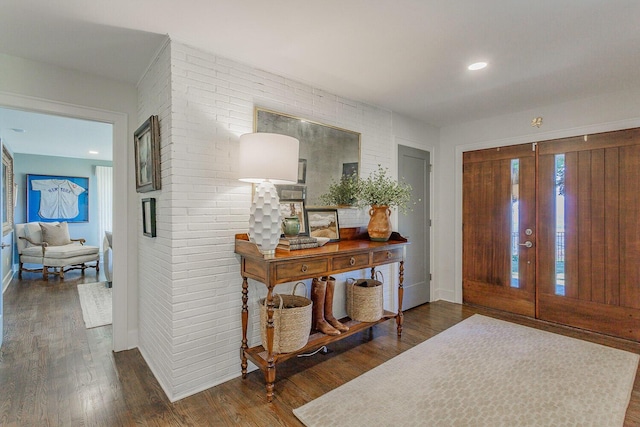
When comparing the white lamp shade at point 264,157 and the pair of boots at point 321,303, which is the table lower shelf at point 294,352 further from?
the white lamp shade at point 264,157

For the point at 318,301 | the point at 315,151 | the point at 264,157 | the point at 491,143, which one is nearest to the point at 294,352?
the point at 318,301

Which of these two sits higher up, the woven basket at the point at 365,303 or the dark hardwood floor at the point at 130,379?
the woven basket at the point at 365,303

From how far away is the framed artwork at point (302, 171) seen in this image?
2.80 m

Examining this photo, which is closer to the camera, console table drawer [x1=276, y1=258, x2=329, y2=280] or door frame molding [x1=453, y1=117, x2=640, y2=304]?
console table drawer [x1=276, y1=258, x2=329, y2=280]

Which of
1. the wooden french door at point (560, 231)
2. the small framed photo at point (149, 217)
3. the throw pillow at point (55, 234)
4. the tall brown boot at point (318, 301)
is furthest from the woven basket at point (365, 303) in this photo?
the throw pillow at point (55, 234)

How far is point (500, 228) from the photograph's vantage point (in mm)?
3875

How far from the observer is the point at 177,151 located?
83.8 inches

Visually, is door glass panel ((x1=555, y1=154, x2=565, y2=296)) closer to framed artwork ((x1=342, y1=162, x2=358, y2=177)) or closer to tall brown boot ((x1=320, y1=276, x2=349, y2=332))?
framed artwork ((x1=342, y1=162, x2=358, y2=177))

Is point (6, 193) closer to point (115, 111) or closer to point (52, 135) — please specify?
point (52, 135)

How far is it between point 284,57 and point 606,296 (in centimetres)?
382

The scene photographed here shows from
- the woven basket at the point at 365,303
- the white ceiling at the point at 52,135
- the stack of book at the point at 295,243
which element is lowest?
the woven basket at the point at 365,303

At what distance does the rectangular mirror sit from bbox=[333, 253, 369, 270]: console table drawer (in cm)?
66

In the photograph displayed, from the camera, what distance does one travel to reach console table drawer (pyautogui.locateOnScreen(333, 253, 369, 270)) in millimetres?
2406

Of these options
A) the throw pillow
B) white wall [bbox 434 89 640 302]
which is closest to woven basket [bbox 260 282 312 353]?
white wall [bbox 434 89 640 302]
